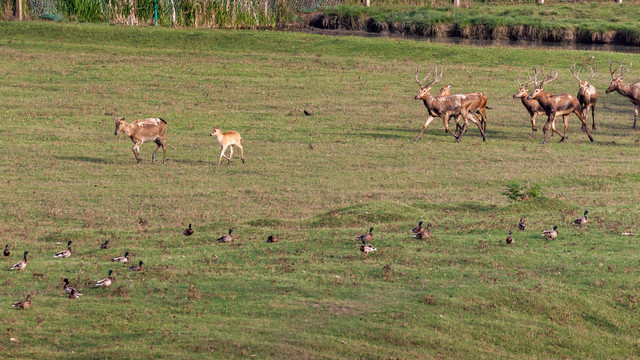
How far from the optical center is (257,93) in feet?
118

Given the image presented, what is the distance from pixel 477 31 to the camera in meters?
57.5

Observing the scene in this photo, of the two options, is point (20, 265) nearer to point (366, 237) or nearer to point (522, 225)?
point (366, 237)

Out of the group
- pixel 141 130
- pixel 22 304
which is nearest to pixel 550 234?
pixel 22 304

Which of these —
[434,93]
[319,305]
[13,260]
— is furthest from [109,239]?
[434,93]

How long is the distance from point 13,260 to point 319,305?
5.54 m

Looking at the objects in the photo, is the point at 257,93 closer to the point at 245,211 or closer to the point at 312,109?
the point at 312,109

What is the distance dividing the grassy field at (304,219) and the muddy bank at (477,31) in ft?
57.3

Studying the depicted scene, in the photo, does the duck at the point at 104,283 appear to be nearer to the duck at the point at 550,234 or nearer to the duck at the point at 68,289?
the duck at the point at 68,289

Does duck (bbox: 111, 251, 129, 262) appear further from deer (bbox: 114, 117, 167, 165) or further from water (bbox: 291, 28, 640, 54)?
water (bbox: 291, 28, 640, 54)

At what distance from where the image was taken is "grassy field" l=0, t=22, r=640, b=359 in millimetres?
12102

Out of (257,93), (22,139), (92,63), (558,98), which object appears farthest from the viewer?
(92,63)

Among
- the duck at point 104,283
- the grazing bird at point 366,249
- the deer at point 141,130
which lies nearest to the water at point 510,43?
the deer at point 141,130

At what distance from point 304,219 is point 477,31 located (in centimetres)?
4135

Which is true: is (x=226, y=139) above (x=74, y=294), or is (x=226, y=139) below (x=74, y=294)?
above
